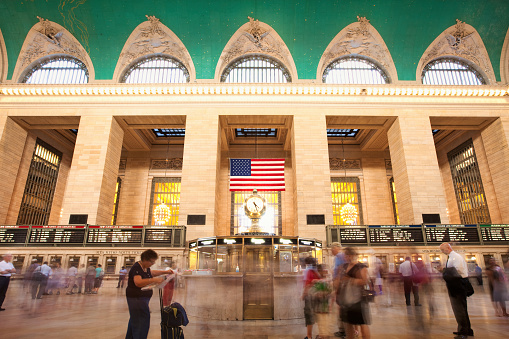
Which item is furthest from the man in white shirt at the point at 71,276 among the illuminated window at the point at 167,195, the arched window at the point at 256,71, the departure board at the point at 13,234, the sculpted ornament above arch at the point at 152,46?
the arched window at the point at 256,71

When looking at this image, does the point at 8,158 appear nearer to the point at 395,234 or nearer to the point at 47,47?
the point at 47,47

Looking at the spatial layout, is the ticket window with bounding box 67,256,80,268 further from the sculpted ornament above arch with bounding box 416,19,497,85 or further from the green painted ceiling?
the sculpted ornament above arch with bounding box 416,19,497,85

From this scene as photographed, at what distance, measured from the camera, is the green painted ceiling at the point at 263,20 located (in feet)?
47.0

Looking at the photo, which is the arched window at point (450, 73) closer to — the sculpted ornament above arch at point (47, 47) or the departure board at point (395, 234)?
the departure board at point (395, 234)

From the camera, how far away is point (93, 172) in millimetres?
13508

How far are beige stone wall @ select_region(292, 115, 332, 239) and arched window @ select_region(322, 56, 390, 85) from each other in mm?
2759

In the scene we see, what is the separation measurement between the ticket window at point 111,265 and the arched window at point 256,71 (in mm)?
10096

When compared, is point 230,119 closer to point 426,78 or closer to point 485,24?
point 426,78

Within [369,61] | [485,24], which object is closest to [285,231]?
[369,61]

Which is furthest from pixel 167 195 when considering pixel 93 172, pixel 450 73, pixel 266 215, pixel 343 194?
pixel 450 73

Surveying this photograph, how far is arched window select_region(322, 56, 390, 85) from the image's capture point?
15.6 m

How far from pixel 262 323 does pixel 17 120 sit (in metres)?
16.7

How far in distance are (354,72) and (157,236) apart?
42.7 feet

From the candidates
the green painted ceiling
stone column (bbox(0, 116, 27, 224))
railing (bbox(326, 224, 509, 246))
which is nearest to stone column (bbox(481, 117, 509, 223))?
railing (bbox(326, 224, 509, 246))
